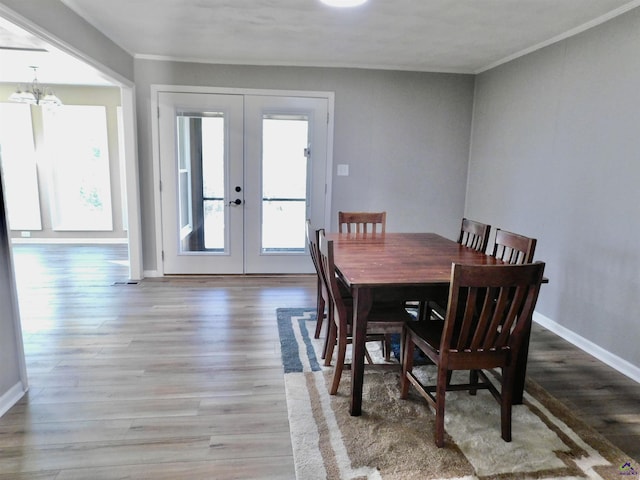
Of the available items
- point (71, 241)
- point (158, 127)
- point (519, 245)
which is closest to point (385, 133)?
point (158, 127)

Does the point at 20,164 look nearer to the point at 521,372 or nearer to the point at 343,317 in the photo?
the point at 343,317

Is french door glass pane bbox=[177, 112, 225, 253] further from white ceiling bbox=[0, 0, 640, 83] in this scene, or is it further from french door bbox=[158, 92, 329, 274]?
white ceiling bbox=[0, 0, 640, 83]

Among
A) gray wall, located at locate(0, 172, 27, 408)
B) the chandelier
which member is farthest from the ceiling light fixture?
the chandelier

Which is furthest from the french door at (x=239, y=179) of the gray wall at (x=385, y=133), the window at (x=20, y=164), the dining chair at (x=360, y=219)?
the window at (x=20, y=164)

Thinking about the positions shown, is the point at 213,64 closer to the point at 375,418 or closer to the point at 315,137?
the point at 315,137

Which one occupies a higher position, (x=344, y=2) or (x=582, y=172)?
(x=344, y=2)

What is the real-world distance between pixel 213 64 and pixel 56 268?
3.07 m

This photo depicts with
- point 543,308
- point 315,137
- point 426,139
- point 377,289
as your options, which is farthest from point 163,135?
point 543,308

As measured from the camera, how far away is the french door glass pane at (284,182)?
454 centimetres

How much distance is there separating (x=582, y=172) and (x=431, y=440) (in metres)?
2.32

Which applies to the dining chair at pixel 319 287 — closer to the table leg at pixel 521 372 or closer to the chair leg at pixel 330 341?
the chair leg at pixel 330 341

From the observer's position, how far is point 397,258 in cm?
246

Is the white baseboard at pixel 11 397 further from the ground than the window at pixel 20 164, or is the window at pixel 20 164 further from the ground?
the window at pixel 20 164

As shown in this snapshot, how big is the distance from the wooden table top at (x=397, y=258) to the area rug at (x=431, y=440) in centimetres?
65
